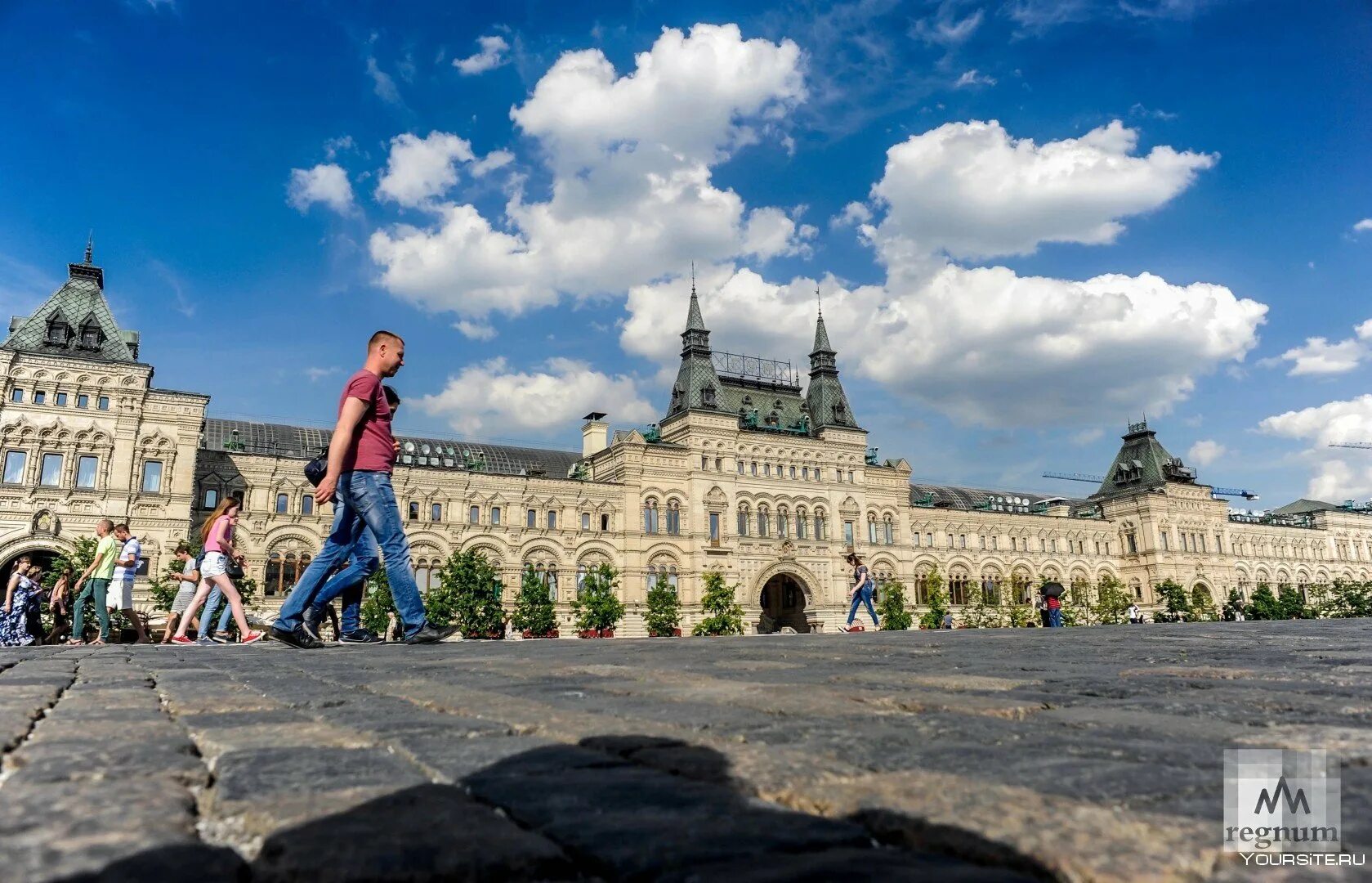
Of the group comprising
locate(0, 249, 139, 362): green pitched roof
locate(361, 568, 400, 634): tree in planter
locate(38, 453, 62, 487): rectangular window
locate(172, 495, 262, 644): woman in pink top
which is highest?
locate(0, 249, 139, 362): green pitched roof

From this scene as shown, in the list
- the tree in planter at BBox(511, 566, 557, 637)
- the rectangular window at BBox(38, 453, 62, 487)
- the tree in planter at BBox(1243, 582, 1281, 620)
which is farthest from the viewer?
the tree in planter at BBox(1243, 582, 1281, 620)

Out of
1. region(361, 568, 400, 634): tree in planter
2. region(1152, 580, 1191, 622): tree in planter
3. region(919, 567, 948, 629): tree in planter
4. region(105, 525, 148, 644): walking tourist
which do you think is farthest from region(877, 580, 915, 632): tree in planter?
region(105, 525, 148, 644): walking tourist

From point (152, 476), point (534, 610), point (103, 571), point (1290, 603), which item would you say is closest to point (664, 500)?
point (534, 610)

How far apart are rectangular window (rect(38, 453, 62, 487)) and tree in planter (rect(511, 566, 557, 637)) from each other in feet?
64.1

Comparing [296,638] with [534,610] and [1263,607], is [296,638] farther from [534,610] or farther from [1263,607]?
[1263,607]

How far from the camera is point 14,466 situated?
34.8m

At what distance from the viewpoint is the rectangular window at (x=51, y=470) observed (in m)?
35.1

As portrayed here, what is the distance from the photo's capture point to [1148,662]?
18.5 ft

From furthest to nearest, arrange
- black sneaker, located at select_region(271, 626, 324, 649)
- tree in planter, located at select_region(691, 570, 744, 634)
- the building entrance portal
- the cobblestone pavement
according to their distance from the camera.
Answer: the building entrance portal → tree in planter, located at select_region(691, 570, 744, 634) → black sneaker, located at select_region(271, 626, 324, 649) → the cobblestone pavement

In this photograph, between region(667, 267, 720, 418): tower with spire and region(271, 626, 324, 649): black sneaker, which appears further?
region(667, 267, 720, 418): tower with spire

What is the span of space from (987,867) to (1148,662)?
199 inches

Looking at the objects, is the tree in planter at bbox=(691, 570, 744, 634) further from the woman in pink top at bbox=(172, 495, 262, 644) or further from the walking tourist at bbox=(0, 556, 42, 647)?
the woman in pink top at bbox=(172, 495, 262, 644)

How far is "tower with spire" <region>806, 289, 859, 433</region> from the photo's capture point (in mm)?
57844

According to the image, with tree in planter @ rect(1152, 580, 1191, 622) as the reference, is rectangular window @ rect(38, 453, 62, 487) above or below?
above
